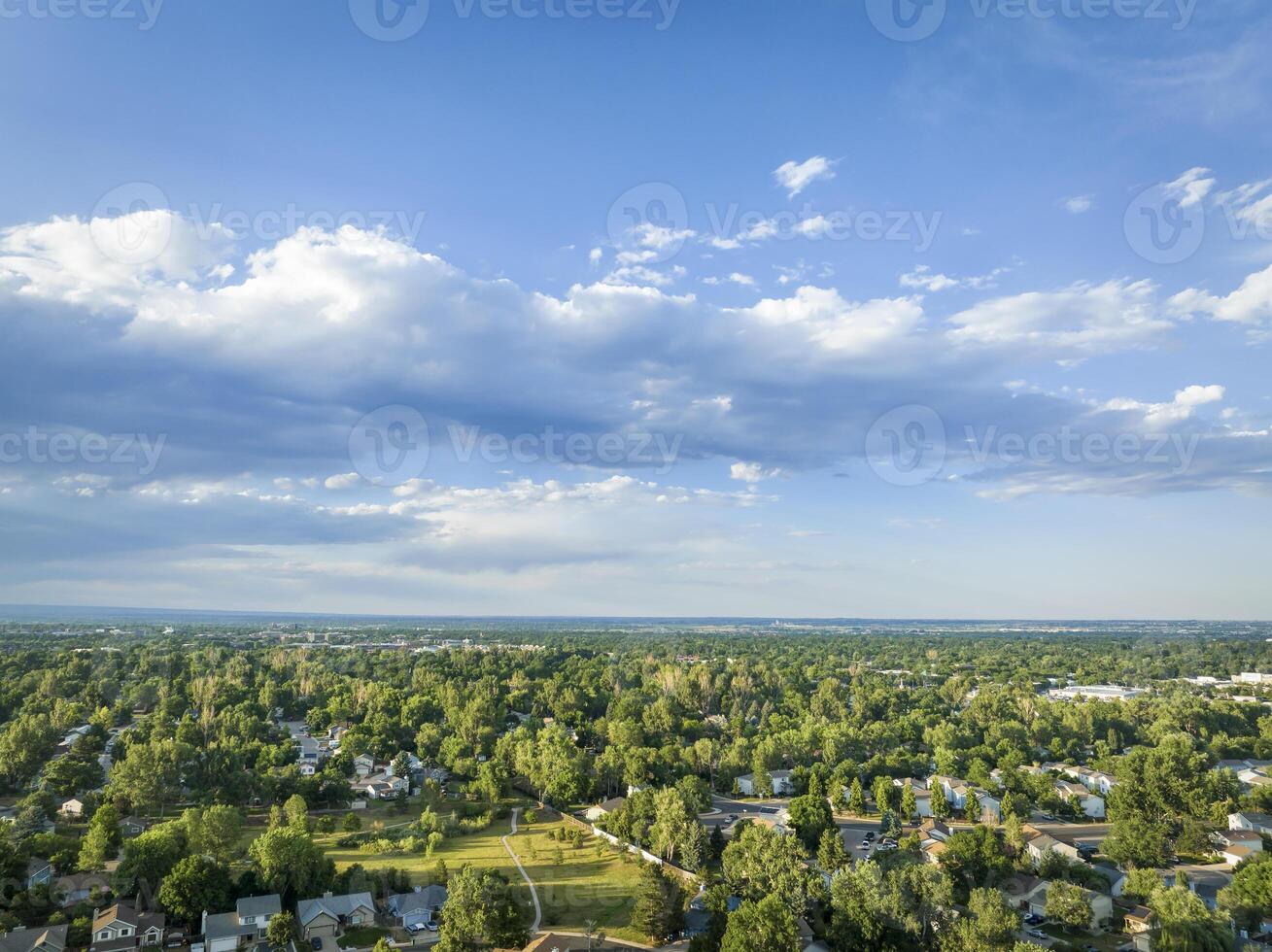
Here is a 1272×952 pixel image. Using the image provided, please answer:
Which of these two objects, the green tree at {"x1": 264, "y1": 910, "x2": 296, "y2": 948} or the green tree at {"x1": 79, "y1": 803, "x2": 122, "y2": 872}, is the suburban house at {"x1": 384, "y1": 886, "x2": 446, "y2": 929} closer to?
the green tree at {"x1": 264, "y1": 910, "x2": 296, "y2": 948}

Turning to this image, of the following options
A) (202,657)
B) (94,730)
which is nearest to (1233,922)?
(94,730)

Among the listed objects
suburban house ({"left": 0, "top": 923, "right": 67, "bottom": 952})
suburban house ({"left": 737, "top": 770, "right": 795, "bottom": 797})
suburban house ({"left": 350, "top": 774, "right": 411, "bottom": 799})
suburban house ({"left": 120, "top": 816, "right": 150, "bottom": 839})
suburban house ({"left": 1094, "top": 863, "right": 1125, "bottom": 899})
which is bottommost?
suburban house ({"left": 737, "top": 770, "right": 795, "bottom": 797})

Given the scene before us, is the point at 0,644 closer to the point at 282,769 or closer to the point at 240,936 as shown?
the point at 282,769

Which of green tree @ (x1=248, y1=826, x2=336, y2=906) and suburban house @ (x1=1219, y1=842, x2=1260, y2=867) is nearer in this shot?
green tree @ (x1=248, y1=826, x2=336, y2=906)

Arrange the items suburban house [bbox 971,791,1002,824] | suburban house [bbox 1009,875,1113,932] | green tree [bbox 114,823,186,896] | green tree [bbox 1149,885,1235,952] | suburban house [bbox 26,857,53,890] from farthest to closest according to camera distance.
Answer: suburban house [bbox 971,791,1002,824] < suburban house [bbox 26,857,53,890] < green tree [bbox 114,823,186,896] < suburban house [bbox 1009,875,1113,932] < green tree [bbox 1149,885,1235,952]

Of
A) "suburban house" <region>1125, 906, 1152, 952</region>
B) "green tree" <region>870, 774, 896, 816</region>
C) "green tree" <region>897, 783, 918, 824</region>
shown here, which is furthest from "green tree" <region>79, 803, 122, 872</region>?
"suburban house" <region>1125, 906, 1152, 952</region>
